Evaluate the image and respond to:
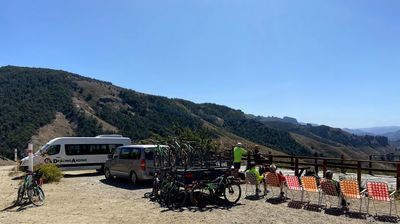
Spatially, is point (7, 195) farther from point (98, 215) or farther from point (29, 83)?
point (29, 83)

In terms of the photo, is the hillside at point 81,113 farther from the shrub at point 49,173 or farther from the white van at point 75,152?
the shrub at point 49,173

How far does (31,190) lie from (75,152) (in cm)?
1044

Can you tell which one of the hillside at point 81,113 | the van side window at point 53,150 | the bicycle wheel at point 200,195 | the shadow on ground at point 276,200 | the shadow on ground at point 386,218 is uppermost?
the hillside at point 81,113

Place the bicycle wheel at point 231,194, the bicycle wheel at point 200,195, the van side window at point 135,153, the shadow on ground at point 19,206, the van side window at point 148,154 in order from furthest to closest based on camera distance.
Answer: the van side window at point 135,153, the van side window at point 148,154, the bicycle wheel at point 231,194, the bicycle wheel at point 200,195, the shadow on ground at point 19,206

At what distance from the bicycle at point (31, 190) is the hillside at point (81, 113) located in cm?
4468

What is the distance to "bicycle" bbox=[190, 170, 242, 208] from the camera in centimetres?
1243

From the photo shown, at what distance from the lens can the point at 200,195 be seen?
12.9m

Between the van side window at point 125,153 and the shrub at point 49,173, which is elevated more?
the van side window at point 125,153

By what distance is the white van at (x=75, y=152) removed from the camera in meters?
22.9

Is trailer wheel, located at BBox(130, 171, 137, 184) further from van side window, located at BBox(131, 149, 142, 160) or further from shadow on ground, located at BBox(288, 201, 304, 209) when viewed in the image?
shadow on ground, located at BBox(288, 201, 304, 209)

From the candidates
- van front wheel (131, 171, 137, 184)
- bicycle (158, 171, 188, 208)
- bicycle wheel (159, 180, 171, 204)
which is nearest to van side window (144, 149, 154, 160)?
van front wheel (131, 171, 137, 184)

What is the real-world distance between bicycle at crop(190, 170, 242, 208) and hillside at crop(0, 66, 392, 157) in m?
45.3

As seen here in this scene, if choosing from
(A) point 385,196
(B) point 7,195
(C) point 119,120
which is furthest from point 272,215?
(C) point 119,120

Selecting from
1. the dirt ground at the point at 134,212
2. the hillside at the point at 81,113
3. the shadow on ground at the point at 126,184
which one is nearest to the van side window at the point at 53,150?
the shadow on ground at the point at 126,184
